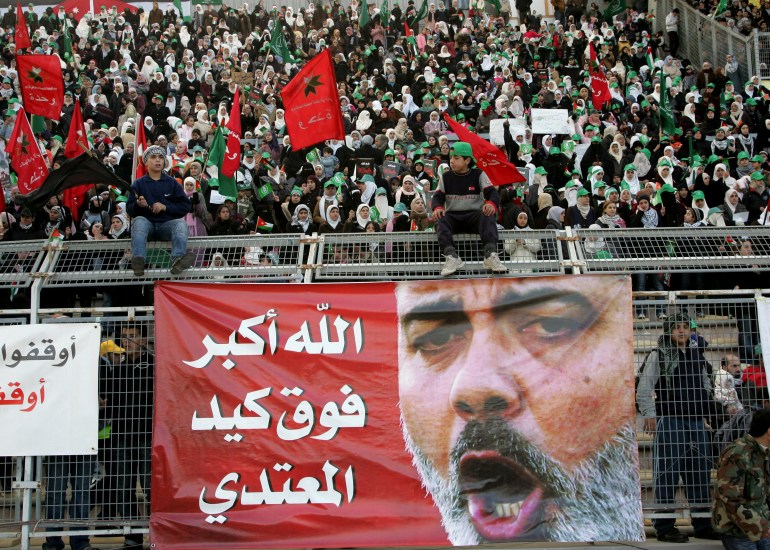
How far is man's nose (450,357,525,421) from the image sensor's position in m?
7.96

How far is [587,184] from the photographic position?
60.5ft

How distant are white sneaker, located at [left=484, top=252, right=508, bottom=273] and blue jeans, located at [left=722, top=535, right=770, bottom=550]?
2.65 meters

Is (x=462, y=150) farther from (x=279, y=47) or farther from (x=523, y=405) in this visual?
(x=279, y=47)

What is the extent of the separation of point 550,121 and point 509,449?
14745 millimetres

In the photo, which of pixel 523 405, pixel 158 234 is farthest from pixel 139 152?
pixel 523 405

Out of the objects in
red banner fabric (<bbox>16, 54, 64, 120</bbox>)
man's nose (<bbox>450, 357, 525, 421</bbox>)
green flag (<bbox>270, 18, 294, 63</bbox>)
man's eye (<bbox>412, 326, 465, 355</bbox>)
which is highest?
green flag (<bbox>270, 18, 294, 63</bbox>)

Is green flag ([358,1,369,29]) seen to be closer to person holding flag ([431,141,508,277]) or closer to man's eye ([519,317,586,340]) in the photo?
person holding flag ([431,141,508,277])

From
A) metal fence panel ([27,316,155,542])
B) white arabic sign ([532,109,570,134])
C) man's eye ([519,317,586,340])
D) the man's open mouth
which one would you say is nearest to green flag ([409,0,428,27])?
white arabic sign ([532,109,570,134])

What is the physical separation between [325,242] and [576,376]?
7.98ft

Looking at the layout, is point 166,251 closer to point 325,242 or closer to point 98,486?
point 325,242

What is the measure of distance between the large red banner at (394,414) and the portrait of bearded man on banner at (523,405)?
0.01 meters

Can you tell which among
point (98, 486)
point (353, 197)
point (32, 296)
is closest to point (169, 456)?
point (98, 486)

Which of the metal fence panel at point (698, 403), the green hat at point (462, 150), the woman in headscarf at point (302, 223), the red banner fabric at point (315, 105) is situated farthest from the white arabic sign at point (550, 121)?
the metal fence panel at point (698, 403)

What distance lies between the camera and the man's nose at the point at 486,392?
7.96 metres
